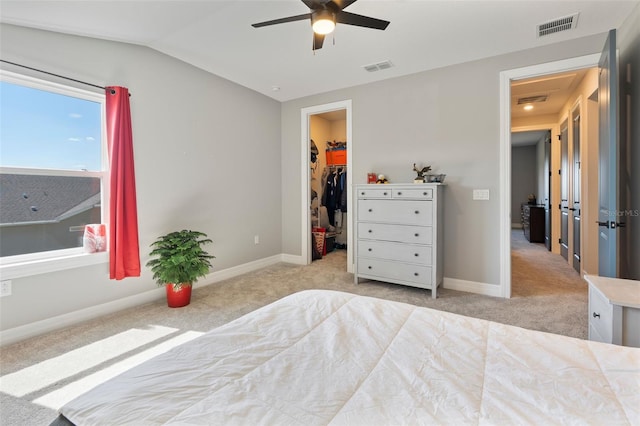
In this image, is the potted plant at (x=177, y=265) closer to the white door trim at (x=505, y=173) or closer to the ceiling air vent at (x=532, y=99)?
the white door trim at (x=505, y=173)

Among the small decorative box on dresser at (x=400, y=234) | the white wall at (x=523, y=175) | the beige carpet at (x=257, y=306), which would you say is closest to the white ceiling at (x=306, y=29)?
the small decorative box on dresser at (x=400, y=234)

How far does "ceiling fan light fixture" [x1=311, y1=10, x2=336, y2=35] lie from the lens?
6.21ft

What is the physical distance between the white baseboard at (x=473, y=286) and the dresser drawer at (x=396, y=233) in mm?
714

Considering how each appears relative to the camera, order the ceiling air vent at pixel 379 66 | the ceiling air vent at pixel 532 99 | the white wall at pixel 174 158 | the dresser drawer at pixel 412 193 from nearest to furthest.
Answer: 1. the white wall at pixel 174 158
2. the dresser drawer at pixel 412 193
3. the ceiling air vent at pixel 379 66
4. the ceiling air vent at pixel 532 99

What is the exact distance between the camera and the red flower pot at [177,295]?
2.93m

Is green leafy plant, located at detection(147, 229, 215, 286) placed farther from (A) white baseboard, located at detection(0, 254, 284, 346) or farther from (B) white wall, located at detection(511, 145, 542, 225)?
(B) white wall, located at detection(511, 145, 542, 225)

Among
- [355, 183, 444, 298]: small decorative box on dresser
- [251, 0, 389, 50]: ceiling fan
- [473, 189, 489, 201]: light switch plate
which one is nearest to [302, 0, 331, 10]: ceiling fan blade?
[251, 0, 389, 50]: ceiling fan

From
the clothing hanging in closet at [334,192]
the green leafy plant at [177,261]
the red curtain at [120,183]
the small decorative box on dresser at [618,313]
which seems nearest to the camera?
the small decorative box on dresser at [618,313]

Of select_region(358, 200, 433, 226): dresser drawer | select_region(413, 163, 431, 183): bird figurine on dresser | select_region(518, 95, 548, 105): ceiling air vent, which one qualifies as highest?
select_region(518, 95, 548, 105): ceiling air vent

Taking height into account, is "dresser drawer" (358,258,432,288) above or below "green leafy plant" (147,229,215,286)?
below

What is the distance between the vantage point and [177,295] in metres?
2.94

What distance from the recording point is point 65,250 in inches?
104

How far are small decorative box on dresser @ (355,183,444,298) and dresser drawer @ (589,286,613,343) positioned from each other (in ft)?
4.86

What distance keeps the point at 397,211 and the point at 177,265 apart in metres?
2.35
